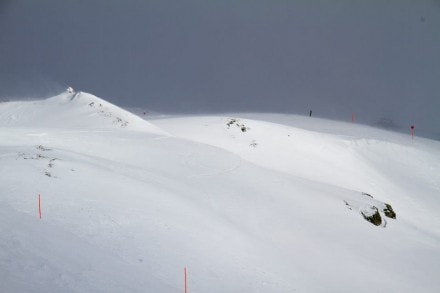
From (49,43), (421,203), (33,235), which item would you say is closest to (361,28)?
(421,203)

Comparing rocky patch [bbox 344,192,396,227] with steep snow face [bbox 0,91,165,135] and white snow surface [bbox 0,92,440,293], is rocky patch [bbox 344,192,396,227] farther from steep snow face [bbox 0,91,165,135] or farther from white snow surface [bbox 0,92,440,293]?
steep snow face [bbox 0,91,165,135]

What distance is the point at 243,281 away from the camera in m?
7.07

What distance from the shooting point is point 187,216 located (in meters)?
9.05

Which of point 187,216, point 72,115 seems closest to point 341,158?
point 187,216

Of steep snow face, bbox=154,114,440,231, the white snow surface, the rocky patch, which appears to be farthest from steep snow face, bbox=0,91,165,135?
the rocky patch

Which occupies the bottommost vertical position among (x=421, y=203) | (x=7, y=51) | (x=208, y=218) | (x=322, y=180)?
(x=421, y=203)

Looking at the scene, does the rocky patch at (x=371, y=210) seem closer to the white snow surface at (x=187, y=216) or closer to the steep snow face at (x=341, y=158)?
the white snow surface at (x=187, y=216)

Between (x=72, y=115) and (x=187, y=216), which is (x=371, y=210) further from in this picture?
(x=72, y=115)

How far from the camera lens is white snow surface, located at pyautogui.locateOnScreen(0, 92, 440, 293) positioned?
6133mm

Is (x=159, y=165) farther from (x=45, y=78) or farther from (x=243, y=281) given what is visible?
(x=45, y=78)

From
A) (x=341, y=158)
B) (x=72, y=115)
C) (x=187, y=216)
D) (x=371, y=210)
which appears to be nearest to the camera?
(x=187, y=216)

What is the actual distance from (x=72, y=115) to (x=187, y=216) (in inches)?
501

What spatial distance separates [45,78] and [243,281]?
50.4 metres

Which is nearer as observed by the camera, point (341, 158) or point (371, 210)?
point (371, 210)
